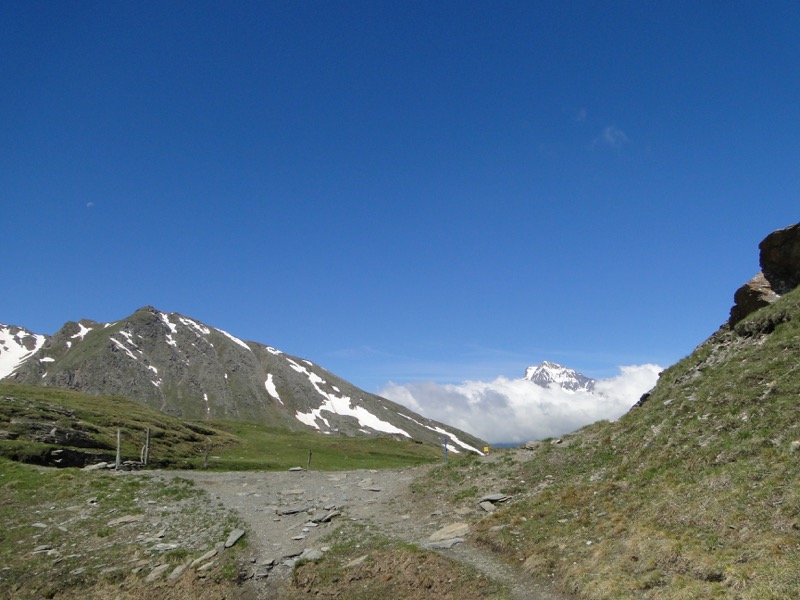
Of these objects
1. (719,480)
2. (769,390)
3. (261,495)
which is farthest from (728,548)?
(261,495)

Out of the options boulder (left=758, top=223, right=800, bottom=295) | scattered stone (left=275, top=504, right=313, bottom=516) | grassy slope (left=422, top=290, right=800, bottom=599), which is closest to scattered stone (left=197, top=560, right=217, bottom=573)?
scattered stone (left=275, top=504, right=313, bottom=516)

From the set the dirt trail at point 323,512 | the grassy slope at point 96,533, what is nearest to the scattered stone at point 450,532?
the dirt trail at point 323,512

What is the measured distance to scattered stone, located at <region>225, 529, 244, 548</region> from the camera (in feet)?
86.7

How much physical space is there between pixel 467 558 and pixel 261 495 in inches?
829

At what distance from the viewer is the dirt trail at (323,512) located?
71.1ft

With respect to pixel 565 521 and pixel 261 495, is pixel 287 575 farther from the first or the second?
pixel 261 495

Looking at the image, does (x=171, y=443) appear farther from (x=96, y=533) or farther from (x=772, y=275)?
(x=772, y=275)

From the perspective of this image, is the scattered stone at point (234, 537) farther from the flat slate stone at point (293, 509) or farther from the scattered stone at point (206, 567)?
the flat slate stone at point (293, 509)

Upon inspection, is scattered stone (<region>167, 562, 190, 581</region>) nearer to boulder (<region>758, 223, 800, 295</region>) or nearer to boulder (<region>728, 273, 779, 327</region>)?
boulder (<region>728, 273, 779, 327</region>)

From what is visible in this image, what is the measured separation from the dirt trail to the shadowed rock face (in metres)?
26.3

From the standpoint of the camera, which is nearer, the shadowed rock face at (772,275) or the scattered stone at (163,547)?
the scattered stone at (163,547)

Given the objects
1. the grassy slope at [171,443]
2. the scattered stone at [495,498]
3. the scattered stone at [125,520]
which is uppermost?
the grassy slope at [171,443]

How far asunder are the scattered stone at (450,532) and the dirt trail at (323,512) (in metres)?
0.43

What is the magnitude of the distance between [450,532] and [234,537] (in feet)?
37.4
